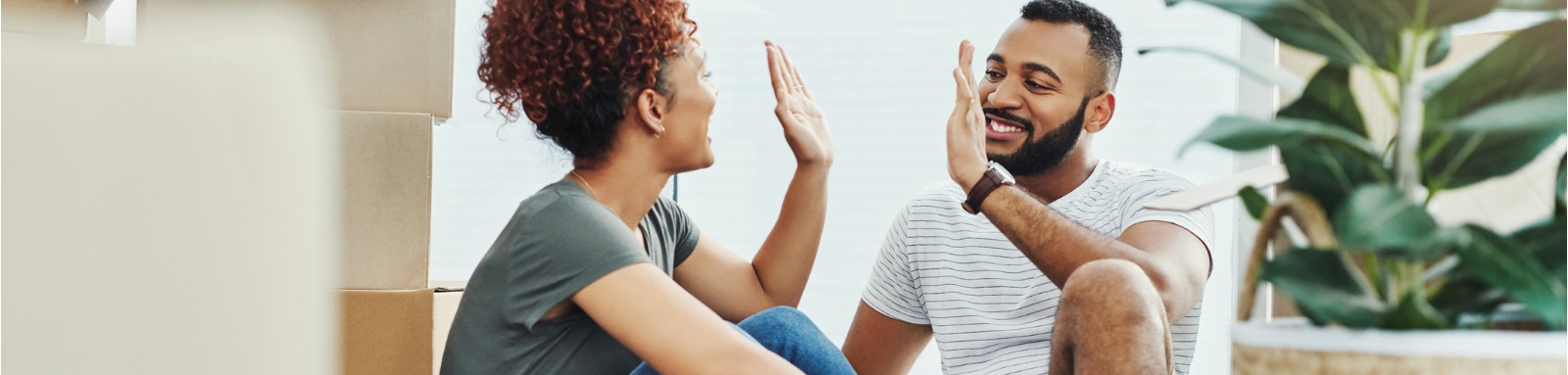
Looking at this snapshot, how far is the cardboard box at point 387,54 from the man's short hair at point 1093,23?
0.79m

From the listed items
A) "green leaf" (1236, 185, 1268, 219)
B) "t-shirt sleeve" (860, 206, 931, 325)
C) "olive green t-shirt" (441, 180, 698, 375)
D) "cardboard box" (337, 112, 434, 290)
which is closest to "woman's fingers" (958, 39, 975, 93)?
"t-shirt sleeve" (860, 206, 931, 325)

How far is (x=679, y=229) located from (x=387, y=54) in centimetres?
40

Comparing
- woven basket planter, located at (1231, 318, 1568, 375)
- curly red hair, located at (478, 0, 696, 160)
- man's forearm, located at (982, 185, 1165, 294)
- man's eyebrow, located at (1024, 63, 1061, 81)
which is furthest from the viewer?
man's eyebrow, located at (1024, 63, 1061, 81)

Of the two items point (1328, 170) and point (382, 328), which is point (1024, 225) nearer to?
point (1328, 170)

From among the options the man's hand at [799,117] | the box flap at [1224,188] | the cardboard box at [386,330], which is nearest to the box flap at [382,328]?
the cardboard box at [386,330]

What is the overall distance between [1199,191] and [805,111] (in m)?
0.71

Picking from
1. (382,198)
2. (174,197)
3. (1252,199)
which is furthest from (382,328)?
(1252,199)

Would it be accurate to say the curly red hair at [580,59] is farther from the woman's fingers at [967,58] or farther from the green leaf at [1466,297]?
the green leaf at [1466,297]

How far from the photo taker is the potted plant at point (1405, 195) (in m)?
0.56

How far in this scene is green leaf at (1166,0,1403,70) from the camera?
0.59 m

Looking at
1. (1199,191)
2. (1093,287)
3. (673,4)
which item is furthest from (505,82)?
(1199,191)

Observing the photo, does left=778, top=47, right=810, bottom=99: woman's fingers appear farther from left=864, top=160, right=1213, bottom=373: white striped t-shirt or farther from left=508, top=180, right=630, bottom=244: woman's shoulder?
left=508, top=180, right=630, bottom=244: woman's shoulder

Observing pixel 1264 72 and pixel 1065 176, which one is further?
pixel 1065 176

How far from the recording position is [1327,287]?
0.58 m
